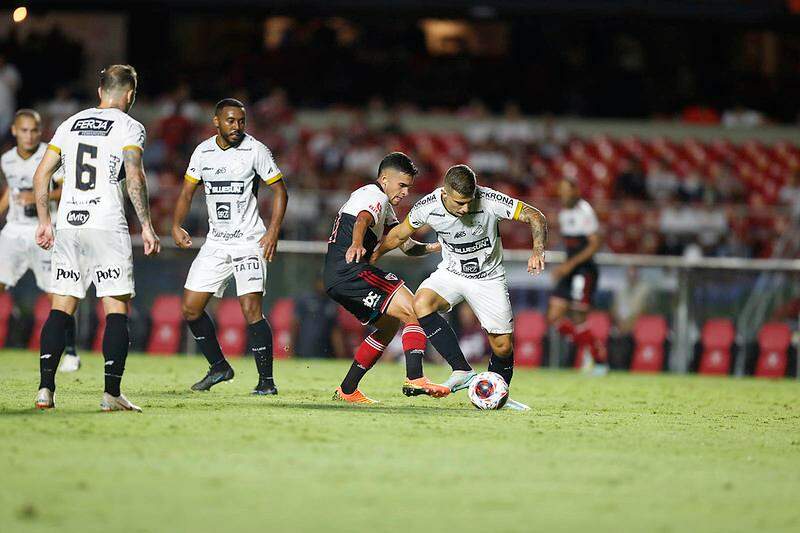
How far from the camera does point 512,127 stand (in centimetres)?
2534

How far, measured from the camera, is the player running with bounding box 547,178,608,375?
1598 cm

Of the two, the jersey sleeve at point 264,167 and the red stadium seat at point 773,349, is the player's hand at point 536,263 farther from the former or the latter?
the red stadium seat at point 773,349

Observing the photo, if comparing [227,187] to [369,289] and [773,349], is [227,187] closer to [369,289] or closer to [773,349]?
[369,289]

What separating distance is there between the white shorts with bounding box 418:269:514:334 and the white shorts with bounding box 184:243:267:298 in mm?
1432

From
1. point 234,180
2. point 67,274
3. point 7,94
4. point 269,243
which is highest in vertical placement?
point 7,94

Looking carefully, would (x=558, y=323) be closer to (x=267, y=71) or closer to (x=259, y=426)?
(x=259, y=426)

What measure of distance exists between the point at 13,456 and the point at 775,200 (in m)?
20.0

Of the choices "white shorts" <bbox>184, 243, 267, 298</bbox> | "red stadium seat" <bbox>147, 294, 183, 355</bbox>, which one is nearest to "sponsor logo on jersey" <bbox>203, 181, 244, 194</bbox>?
"white shorts" <bbox>184, 243, 267, 298</bbox>

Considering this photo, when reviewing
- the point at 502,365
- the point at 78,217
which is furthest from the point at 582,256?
the point at 78,217

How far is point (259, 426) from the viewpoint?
8.16m

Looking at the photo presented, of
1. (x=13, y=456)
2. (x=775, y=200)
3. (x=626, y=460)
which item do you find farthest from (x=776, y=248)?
(x=13, y=456)

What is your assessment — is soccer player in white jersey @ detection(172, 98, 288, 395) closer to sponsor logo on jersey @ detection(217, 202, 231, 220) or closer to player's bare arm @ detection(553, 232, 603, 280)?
sponsor logo on jersey @ detection(217, 202, 231, 220)

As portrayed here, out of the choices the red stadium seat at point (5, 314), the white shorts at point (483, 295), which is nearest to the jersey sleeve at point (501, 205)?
the white shorts at point (483, 295)

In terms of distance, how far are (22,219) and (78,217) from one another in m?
4.82
